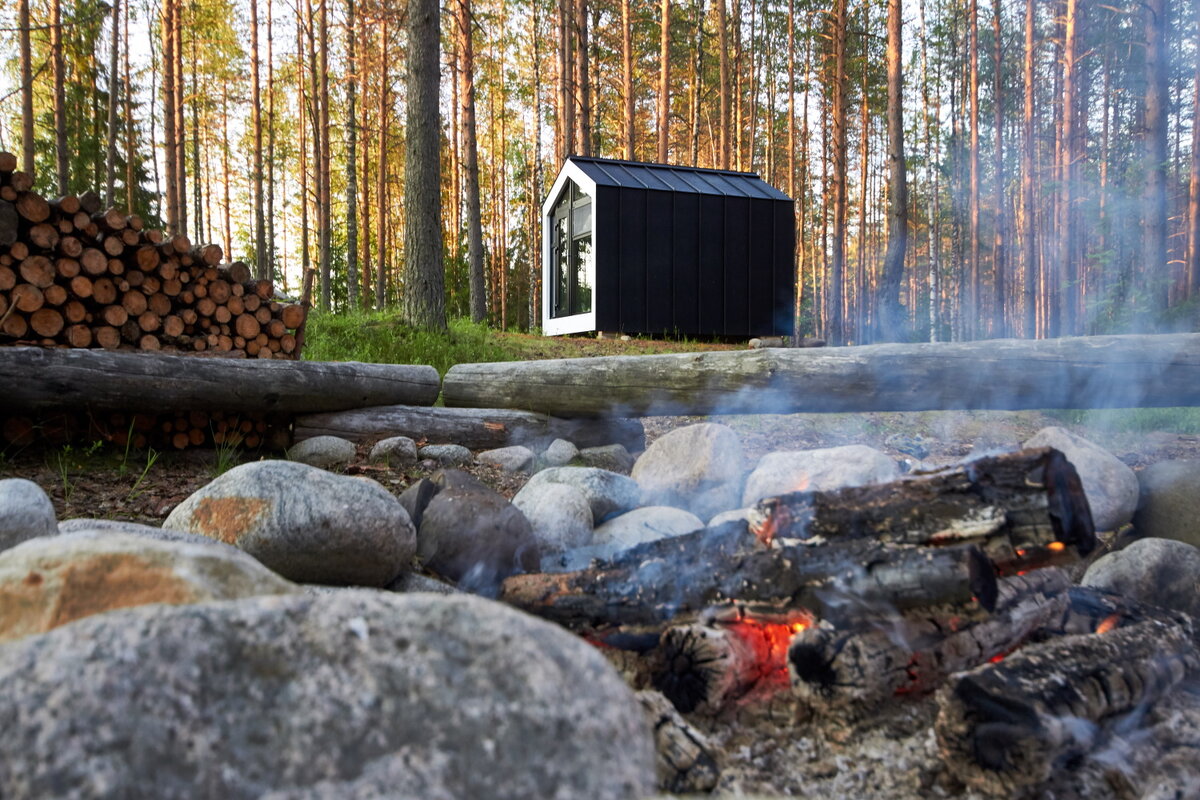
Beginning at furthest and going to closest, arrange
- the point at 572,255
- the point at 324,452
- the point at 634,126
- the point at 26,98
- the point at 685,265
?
the point at 634,126
the point at 572,255
the point at 685,265
the point at 26,98
the point at 324,452

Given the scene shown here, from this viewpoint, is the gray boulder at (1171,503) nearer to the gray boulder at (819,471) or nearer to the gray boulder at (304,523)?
the gray boulder at (819,471)

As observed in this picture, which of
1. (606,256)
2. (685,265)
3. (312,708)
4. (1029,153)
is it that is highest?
(1029,153)

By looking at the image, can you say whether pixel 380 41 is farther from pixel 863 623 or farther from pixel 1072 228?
pixel 1072 228

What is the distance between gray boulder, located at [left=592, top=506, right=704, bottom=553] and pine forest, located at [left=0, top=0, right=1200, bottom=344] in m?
6.61

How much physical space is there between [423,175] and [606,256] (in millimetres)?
3278

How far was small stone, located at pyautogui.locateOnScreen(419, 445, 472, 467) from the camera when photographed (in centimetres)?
472

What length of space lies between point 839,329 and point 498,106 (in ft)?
49.7

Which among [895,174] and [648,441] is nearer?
[648,441]

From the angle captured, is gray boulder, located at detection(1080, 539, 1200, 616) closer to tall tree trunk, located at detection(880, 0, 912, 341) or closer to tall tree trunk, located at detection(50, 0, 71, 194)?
tall tree trunk, located at detection(880, 0, 912, 341)

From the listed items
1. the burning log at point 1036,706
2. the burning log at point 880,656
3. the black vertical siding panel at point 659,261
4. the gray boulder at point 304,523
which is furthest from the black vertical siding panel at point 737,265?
the burning log at point 1036,706

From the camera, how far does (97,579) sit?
4.36ft

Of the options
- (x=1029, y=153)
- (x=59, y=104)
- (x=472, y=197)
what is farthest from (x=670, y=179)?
(x=1029, y=153)

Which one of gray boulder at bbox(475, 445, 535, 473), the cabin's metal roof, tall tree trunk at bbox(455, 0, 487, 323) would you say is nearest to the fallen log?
gray boulder at bbox(475, 445, 535, 473)

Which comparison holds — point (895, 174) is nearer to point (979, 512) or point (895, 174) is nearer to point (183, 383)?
point (183, 383)
